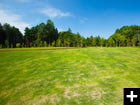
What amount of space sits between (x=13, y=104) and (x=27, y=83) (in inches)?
70.5

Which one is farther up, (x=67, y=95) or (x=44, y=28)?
(x=44, y=28)

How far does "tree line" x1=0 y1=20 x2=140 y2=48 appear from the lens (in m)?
61.5

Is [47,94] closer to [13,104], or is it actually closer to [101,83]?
[13,104]

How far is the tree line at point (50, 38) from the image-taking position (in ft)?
202

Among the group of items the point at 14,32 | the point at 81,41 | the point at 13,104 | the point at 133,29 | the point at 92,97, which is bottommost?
the point at 13,104

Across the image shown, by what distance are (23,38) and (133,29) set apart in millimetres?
103228

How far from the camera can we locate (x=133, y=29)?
8038 cm

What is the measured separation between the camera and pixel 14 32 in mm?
65125

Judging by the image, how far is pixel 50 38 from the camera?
226 ft

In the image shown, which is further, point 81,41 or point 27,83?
point 81,41

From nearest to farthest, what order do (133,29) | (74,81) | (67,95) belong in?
(67,95) → (74,81) → (133,29)

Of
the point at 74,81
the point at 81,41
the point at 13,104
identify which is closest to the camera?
the point at 13,104

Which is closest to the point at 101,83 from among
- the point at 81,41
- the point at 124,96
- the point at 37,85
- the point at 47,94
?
the point at 124,96

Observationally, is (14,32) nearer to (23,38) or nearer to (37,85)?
(23,38)
